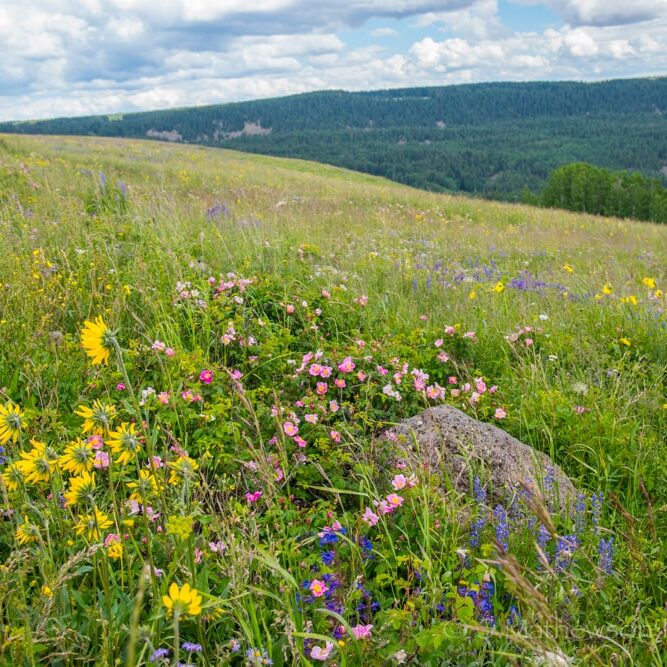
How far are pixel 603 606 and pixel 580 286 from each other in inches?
189

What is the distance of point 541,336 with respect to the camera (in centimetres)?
452

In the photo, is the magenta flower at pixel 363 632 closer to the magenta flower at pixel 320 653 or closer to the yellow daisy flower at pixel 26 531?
the magenta flower at pixel 320 653

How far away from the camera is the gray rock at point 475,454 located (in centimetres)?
260

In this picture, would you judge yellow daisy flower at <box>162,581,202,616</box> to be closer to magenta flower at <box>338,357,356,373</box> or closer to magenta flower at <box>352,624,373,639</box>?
magenta flower at <box>352,624,373,639</box>

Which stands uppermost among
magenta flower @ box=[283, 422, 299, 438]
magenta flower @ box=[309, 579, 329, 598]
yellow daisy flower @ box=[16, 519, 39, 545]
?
yellow daisy flower @ box=[16, 519, 39, 545]

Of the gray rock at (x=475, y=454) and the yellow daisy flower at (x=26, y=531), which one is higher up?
the yellow daisy flower at (x=26, y=531)

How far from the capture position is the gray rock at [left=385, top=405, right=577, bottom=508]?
260cm

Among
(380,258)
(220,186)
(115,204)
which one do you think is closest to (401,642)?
(380,258)

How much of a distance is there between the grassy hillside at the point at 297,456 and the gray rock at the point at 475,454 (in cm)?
11

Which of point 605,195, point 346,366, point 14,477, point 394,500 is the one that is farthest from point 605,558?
point 605,195

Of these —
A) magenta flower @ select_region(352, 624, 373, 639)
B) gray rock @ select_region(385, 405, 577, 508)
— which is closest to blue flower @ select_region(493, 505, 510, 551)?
gray rock @ select_region(385, 405, 577, 508)

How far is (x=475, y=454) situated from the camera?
A: 2.50 m

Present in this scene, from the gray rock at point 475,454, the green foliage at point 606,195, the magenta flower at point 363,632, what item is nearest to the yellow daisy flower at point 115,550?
the magenta flower at point 363,632

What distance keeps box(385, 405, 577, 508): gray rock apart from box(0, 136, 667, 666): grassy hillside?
0.11 m
